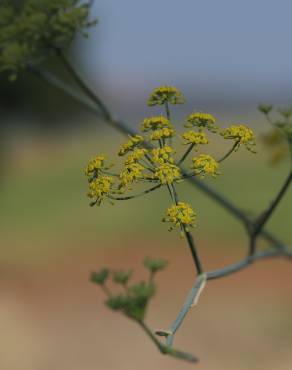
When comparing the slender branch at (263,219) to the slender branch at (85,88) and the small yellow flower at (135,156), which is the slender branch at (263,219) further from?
the slender branch at (85,88)

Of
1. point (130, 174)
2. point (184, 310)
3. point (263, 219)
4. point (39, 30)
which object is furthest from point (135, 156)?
point (39, 30)

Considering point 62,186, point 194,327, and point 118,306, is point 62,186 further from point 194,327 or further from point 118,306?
point 118,306

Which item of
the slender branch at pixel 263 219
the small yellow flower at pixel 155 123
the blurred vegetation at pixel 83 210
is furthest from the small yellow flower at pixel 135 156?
the blurred vegetation at pixel 83 210

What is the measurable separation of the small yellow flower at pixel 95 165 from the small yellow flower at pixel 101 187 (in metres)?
0.05

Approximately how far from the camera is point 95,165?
2.06 meters

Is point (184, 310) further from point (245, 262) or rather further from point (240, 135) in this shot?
point (245, 262)

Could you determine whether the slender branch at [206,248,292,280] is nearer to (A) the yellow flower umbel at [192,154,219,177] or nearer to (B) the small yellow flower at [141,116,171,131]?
(A) the yellow flower umbel at [192,154,219,177]

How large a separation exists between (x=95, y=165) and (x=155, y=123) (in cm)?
21

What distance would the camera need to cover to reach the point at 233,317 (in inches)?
513

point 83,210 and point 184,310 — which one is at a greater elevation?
point 83,210

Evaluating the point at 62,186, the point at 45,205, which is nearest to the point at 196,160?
the point at 45,205

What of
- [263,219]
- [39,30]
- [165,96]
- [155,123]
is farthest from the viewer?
[39,30]

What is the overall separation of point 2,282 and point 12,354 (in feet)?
14.0

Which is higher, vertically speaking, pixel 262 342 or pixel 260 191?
pixel 260 191
